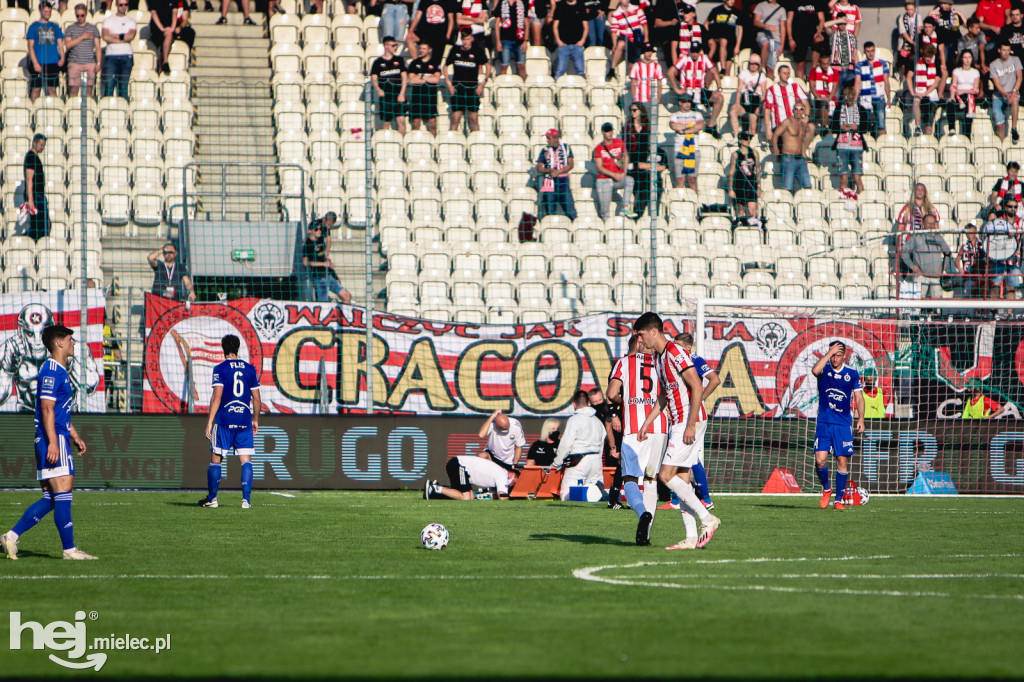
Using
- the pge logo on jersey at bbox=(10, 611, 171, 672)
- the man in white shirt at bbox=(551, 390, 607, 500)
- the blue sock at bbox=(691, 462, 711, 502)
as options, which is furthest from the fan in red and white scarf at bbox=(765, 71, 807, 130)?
the pge logo on jersey at bbox=(10, 611, 171, 672)

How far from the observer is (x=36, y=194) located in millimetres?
22375

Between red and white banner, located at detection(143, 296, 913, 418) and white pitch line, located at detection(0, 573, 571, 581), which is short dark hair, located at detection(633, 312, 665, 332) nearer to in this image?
white pitch line, located at detection(0, 573, 571, 581)

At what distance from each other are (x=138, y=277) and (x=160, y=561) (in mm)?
12922

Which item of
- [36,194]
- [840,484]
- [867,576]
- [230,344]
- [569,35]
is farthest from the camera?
[569,35]

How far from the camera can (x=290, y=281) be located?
70.8ft

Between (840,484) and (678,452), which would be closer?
(678,452)

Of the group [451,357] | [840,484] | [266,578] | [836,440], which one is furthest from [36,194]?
[266,578]

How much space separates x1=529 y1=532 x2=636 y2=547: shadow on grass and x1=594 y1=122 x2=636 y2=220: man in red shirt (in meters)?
11.6

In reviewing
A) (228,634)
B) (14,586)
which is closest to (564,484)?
(14,586)

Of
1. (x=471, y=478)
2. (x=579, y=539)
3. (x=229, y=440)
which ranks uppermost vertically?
(x=229, y=440)

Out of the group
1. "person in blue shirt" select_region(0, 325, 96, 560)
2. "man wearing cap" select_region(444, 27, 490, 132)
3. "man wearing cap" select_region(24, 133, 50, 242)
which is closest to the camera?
"person in blue shirt" select_region(0, 325, 96, 560)

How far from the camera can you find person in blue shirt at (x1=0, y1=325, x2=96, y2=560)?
33.8 feet

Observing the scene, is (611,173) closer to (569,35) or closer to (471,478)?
(569,35)

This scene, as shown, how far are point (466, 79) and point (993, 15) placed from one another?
41.2 ft
